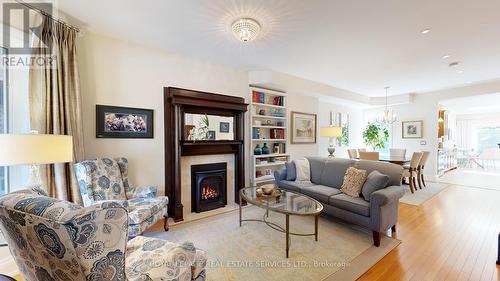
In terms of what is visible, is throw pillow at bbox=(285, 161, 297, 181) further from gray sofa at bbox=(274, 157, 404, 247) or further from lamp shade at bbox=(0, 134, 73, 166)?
lamp shade at bbox=(0, 134, 73, 166)

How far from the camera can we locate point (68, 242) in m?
0.83

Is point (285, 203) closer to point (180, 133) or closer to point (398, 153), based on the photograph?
point (180, 133)

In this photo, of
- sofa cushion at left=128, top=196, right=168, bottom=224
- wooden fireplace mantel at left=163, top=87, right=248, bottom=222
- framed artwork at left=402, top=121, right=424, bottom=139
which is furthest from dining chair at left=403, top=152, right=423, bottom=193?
sofa cushion at left=128, top=196, right=168, bottom=224

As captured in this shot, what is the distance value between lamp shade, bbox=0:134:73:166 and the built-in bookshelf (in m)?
3.26

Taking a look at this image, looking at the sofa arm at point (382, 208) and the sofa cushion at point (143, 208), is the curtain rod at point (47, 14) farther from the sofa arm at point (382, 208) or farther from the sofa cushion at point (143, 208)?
the sofa arm at point (382, 208)

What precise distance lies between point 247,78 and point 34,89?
3322 millimetres

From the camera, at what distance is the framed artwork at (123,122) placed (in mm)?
2971

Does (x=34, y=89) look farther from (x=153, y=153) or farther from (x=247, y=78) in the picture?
(x=247, y=78)

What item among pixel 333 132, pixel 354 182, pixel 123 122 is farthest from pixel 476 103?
pixel 123 122

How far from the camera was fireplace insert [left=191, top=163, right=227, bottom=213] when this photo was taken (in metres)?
3.78

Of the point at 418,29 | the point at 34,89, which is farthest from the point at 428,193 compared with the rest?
the point at 34,89

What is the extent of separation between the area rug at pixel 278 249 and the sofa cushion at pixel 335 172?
645 millimetres

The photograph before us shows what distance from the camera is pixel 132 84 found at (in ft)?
10.6

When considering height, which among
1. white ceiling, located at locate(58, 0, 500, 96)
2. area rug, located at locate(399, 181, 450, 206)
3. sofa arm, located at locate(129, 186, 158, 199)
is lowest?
area rug, located at locate(399, 181, 450, 206)
